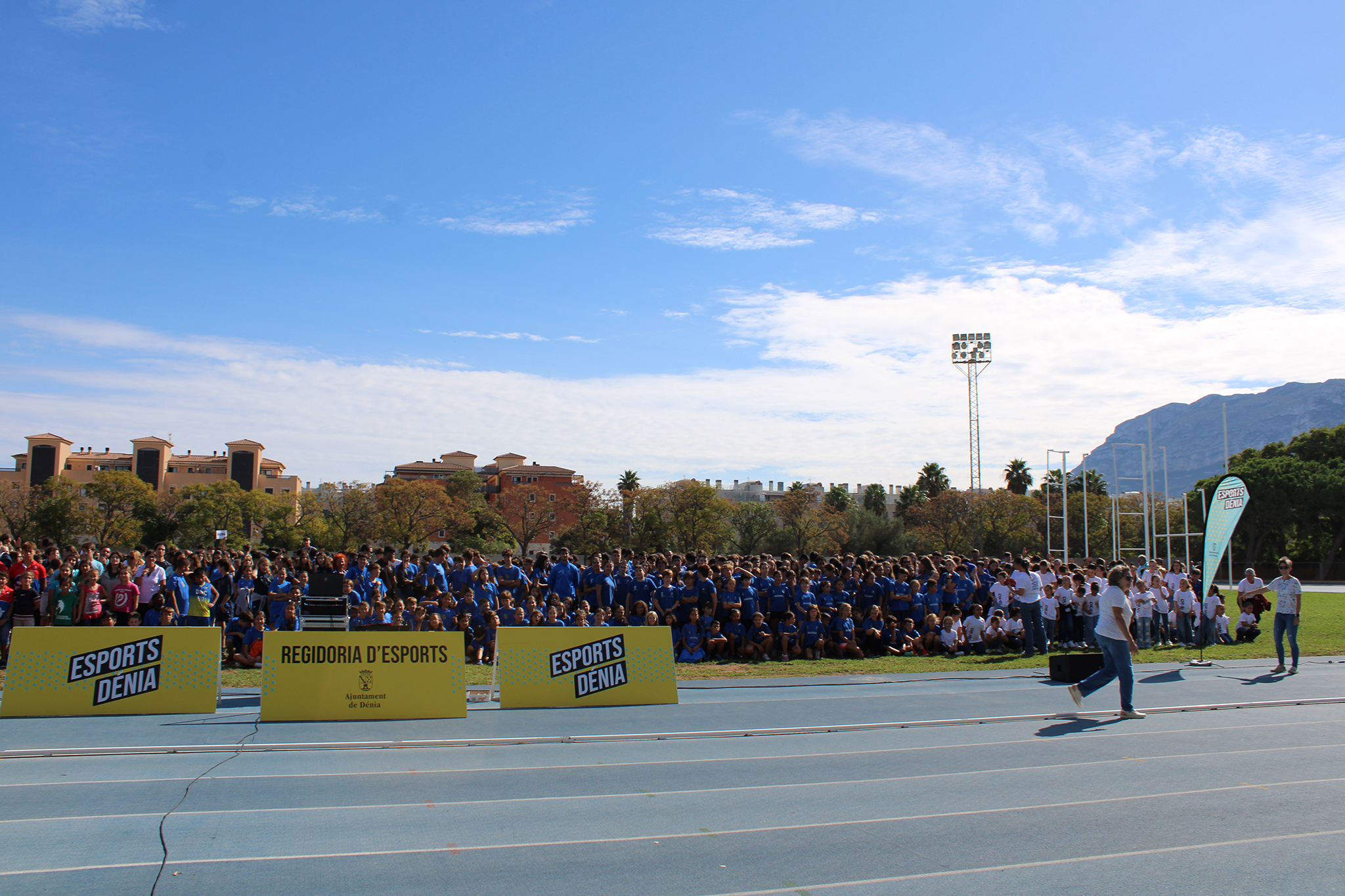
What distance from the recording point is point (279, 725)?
30.9 feet

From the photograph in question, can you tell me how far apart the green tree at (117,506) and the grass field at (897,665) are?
2571 inches

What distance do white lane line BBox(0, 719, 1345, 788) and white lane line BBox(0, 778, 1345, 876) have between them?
1189 mm

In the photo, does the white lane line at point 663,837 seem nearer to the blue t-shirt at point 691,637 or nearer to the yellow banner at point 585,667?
the yellow banner at point 585,667

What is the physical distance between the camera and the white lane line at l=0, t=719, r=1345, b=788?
6949 mm

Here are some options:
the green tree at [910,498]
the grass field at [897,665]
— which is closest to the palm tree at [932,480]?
the green tree at [910,498]

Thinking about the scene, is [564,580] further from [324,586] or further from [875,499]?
[875,499]

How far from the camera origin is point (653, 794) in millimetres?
6758

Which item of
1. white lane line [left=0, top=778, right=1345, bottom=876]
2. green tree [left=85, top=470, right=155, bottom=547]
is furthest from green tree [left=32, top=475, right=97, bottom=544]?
white lane line [left=0, top=778, right=1345, bottom=876]

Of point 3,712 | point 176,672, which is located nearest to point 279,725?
point 176,672

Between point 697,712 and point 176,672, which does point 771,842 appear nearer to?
point 697,712

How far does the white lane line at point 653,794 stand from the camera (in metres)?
6.00

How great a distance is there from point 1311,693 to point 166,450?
13195cm

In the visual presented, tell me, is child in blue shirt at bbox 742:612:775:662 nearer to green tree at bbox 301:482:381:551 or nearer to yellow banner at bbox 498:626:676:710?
yellow banner at bbox 498:626:676:710

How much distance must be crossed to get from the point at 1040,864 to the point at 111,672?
9.86 meters
